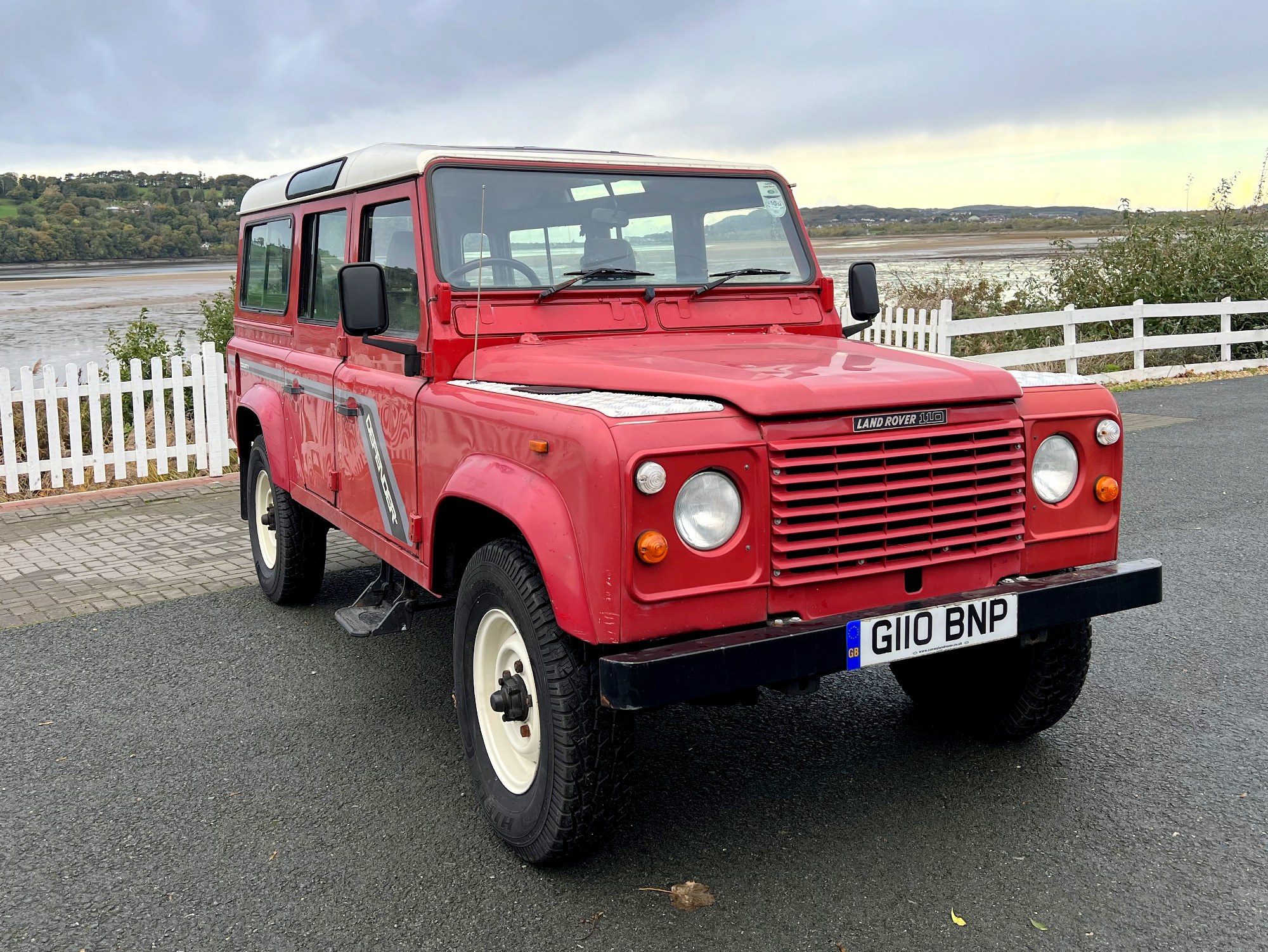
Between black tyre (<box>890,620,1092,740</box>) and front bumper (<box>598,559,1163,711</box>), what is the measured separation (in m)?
0.19

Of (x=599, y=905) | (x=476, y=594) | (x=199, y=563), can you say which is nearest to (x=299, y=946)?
(x=599, y=905)

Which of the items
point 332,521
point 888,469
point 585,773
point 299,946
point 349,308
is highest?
point 349,308

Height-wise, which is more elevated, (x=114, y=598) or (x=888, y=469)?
(x=888, y=469)

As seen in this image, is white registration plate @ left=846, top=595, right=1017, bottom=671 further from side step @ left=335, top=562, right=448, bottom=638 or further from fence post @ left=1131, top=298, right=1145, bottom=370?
fence post @ left=1131, top=298, right=1145, bottom=370

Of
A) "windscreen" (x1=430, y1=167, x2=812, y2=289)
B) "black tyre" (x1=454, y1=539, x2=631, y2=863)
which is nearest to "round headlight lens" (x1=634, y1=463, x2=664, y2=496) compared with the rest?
"black tyre" (x1=454, y1=539, x2=631, y2=863)

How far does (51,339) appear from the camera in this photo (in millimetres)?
26625

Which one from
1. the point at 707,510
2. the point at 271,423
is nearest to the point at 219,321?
the point at 271,423

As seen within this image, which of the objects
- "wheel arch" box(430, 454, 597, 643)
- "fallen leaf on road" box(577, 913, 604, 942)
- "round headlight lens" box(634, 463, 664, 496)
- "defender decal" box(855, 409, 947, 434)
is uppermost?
"defender decal" box(855, 409, 947, 434)

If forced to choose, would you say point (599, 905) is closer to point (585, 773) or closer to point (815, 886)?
point (585, 773)

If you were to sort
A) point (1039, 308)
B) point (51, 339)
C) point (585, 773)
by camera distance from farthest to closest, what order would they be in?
point (51, 339)
point (1039, 308)
point (585, 773)

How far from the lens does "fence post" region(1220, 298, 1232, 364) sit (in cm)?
1664

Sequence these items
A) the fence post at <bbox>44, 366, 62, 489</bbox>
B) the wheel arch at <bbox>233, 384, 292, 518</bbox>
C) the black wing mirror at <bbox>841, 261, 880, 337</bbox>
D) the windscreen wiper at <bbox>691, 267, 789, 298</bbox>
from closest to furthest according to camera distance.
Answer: the windscreen wiper at <bbox>691, 267, 789, 298</bbox>
the black wing mirror at <bbox>841, 261, 880, 337</bbox>
the wheel arch at <bbox>233, 384, 292, 518</bbox>
the fence post at <bbox>44, 366, 62, 489</bbox>

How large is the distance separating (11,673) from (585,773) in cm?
339

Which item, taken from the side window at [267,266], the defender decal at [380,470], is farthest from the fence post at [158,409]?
the defender decal at [380,470]
